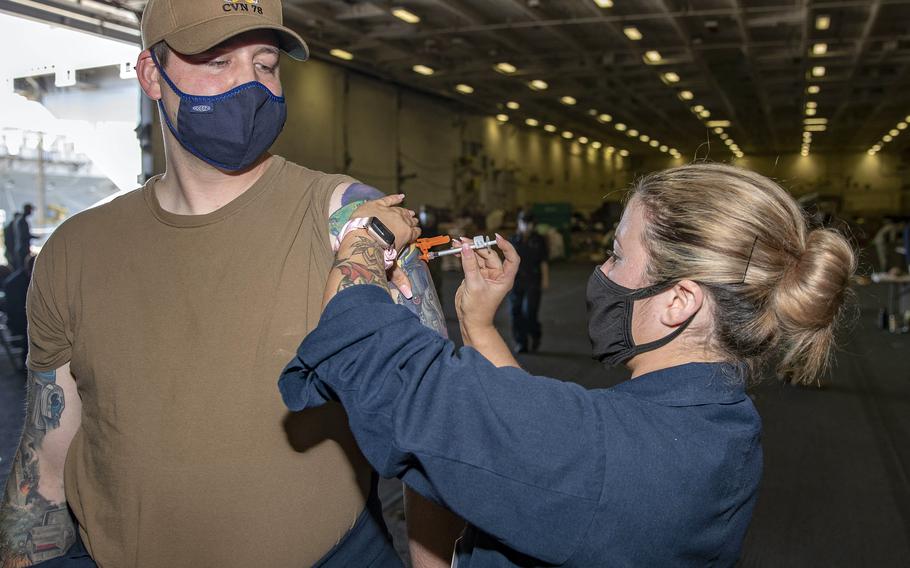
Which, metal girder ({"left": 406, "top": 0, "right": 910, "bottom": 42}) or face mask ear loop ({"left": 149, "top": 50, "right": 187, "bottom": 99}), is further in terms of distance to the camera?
metal girder ({"left": 406, "top": 0, "right": 910, "bottom": 42})

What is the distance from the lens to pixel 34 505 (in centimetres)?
174

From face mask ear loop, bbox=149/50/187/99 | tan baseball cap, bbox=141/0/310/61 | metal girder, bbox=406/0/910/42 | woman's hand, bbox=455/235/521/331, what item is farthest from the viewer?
metal girder, bbox=406/0/910/42

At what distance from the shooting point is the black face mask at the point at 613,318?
1.46 meters

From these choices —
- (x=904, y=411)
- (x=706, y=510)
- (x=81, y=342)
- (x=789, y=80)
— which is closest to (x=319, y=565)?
(x=81, y=342)

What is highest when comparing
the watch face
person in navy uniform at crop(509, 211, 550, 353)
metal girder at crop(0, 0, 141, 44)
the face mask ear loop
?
metal girder at crop(0, 0, 141, 44)

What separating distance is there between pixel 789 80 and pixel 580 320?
521 inches

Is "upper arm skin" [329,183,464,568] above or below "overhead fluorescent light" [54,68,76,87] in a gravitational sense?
below

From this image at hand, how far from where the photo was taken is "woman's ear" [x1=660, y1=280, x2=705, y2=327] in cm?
134

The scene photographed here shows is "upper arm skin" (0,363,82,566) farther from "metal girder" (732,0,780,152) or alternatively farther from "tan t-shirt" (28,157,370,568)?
"metal girder" (732,0,780,152)

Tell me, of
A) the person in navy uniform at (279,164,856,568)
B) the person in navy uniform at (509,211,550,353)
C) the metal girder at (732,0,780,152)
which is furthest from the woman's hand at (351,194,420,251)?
the metal girder at (732,0,780,152)

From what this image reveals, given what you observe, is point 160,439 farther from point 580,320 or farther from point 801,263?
point 580,320

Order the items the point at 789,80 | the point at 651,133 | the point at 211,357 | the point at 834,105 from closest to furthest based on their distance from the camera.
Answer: the point at 211,357 < the point at 789,80 < the point at 834,105 < the point at 651,133

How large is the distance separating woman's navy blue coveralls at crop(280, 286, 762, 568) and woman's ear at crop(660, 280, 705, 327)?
23 cm

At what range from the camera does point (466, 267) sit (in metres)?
1.83
